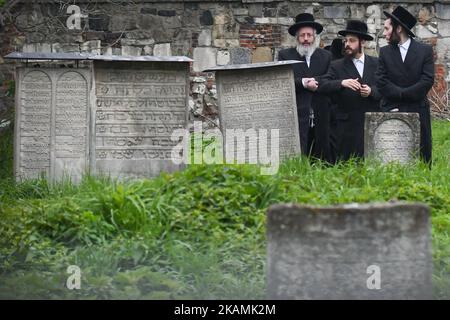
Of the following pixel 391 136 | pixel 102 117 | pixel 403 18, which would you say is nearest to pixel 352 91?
pixel 403 18

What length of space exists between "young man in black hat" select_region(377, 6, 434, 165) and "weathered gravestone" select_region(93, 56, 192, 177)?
2172 millimetres

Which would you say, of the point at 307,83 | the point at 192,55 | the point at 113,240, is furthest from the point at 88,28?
the point at 113,240

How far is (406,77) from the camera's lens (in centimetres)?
1254

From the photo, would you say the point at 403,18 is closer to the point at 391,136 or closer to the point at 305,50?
the point at 305,50

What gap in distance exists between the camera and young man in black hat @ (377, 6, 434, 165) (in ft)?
40.8

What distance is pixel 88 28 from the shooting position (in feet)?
61.1

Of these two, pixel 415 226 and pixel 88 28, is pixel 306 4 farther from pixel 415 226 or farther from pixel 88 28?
pixel 415 226

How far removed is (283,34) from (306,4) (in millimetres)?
690

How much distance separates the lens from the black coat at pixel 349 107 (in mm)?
12820

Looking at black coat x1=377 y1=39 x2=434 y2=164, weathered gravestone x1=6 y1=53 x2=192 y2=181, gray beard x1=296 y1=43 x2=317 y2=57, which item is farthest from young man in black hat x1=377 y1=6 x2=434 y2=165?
weathered gravestone x1=6 y1=53 x2=192 y2=181

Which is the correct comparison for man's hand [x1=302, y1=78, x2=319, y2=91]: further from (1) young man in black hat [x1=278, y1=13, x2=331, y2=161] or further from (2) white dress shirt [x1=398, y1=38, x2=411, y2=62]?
(2) white dress shirt [x1=398, y1=38, x2=411, y2=62]

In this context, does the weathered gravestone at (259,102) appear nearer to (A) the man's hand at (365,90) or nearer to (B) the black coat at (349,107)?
(B) the black coat at (349,107)

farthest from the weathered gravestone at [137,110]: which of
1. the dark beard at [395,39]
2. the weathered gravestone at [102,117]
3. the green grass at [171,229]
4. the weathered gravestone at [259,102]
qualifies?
the dark beard at [395,39]

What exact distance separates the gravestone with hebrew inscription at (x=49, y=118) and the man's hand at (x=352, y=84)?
108 inches
